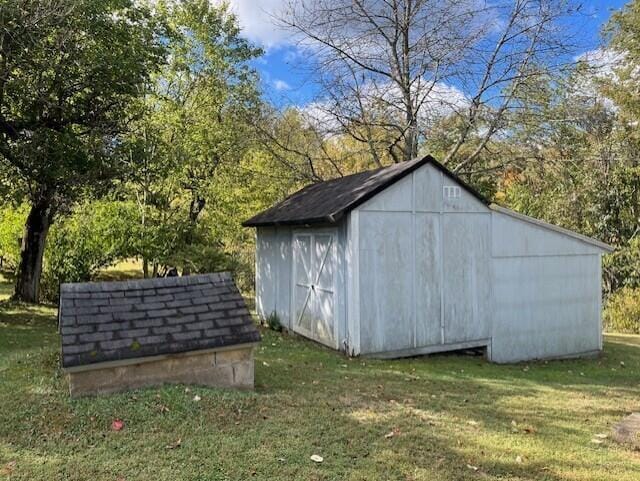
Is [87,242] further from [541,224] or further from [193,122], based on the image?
[541,224]

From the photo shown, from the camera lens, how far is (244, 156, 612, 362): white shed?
830 cm

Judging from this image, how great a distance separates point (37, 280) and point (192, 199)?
5.48m

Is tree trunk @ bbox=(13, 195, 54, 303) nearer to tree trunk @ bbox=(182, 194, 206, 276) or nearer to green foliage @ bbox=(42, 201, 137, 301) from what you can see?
green foliage @ bbox=(42, 201, 137, 301)

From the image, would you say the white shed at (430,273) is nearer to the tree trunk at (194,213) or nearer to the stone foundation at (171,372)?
the stone foundation at (171,372)

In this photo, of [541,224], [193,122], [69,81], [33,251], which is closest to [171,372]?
[541,224]

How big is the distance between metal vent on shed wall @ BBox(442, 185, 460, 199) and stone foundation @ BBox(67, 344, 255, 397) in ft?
16.5

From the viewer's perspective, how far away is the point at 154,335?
4.88 metres

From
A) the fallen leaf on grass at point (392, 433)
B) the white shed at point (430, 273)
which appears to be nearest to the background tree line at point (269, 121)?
the white shed at point (430, 273)

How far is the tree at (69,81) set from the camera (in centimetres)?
884

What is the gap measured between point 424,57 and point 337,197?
27.4 feet

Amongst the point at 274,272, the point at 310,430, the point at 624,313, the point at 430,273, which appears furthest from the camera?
the point at 624,313

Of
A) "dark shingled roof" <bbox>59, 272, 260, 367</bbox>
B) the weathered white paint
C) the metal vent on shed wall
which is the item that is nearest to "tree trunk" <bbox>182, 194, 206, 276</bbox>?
the weathered white paint

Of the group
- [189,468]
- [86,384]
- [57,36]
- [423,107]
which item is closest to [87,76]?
[57,36]

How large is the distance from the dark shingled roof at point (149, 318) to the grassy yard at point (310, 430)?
434 mm
